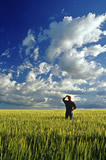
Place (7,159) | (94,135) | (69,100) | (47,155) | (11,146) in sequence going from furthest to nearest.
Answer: (69,100)
(94,135)
(11,146)
(47,155)
(7,159)

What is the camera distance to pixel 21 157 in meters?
3.46

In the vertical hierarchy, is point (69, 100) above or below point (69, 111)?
above

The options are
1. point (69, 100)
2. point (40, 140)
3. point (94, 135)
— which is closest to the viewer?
point (40, 140)

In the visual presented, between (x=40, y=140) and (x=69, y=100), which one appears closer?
(x=40, y=140)

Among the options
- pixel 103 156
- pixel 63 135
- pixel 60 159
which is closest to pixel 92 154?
pixel 103 156

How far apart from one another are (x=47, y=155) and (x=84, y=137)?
2.12 meters

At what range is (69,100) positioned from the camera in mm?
A: 11273

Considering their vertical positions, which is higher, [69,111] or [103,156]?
[69,111]

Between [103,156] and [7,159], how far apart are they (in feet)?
7.54

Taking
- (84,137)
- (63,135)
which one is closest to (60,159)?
(63,135)

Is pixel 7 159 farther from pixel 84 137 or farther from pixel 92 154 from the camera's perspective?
pixel 84 137

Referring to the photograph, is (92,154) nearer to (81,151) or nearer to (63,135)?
(81,151)

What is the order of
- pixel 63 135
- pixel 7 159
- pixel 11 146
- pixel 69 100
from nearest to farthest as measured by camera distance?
pixel 7 159 → pixel 11 146 → pixel 63 135 → pixel 69 100

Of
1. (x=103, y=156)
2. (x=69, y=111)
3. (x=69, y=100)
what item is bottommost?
(x=103, y=156)
